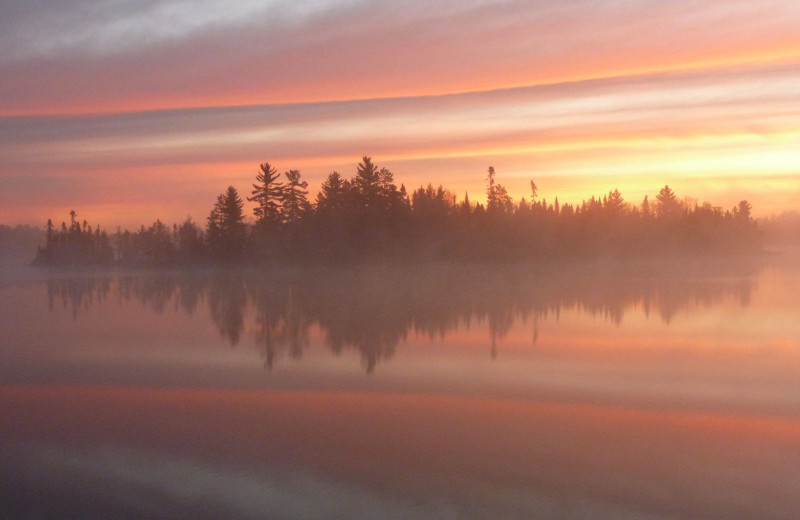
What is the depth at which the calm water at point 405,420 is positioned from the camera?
28.5ft

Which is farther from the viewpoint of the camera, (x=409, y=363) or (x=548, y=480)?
(x=409, y=363)

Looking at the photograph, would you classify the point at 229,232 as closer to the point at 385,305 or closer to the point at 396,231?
the point at 396,231

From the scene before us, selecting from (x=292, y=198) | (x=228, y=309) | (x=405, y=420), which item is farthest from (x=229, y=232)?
(x=405, y=420)

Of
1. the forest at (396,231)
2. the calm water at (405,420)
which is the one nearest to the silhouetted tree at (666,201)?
the forest at (396,231)

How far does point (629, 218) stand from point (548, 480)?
310 ft

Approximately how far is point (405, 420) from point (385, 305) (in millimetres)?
19638

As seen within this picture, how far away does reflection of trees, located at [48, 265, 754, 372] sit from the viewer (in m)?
21.8

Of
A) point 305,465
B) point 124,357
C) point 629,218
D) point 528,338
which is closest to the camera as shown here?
point 305,465

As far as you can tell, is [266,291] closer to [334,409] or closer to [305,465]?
[334,409]

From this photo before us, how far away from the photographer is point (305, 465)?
980 cm

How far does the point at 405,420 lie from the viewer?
39.0 feet

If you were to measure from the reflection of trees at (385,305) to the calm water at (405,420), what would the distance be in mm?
289

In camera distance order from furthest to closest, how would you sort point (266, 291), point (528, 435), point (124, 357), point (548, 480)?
point (266, 291)
point (124, 357)
point (528, 435)
point (548, 480)

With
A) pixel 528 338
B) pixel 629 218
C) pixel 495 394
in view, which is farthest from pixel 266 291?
pixel 629 218
